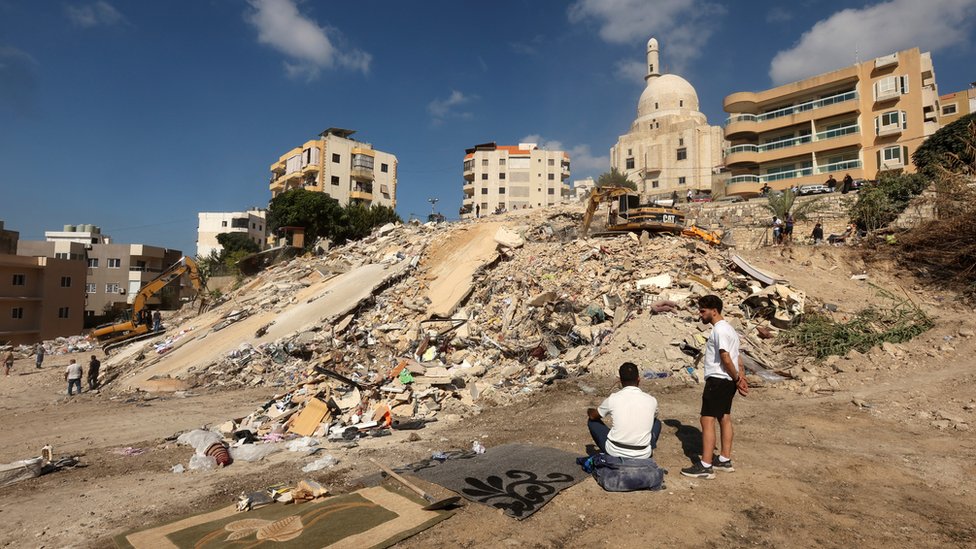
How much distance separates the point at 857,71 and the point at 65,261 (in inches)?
1954

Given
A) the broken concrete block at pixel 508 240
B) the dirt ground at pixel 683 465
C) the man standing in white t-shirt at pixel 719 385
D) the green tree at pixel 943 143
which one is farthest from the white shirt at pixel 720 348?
the green tree at pixel 943 143

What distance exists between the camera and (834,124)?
28016mm

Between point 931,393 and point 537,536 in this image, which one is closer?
point 537,536

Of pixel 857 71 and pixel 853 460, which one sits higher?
pixel 857 71

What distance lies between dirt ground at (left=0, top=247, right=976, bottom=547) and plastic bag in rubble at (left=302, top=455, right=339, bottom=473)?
0.11m

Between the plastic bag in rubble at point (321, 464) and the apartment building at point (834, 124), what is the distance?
30670 mm

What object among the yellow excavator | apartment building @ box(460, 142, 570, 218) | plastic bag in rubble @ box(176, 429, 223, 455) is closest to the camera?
plastic bag in rubble @ box(176, 429, 223, 455)

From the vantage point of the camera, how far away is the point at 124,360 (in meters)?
15.1

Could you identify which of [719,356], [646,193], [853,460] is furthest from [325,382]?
[646,193]

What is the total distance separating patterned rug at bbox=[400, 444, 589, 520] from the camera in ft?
11.7

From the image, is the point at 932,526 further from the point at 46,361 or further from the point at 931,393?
the point at 46,361

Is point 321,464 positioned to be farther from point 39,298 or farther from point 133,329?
point 39,298

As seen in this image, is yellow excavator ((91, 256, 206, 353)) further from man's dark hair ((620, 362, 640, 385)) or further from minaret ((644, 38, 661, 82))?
minaret ((644, 38, 661, 82))

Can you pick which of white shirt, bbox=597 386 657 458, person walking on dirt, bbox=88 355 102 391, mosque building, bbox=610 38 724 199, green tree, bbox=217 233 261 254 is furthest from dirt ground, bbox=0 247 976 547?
green tree, bbox=217 233 261 254
